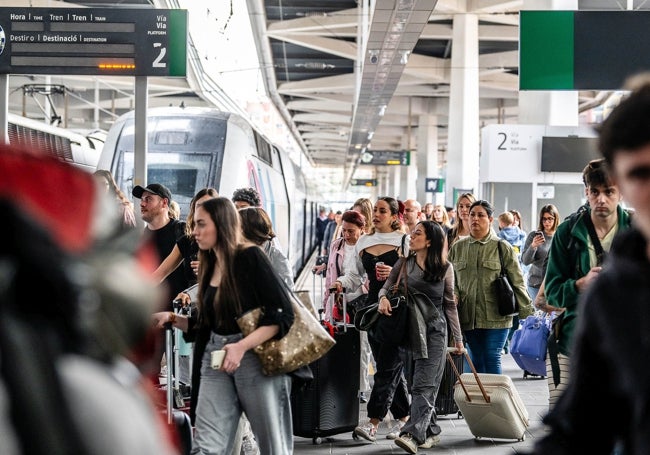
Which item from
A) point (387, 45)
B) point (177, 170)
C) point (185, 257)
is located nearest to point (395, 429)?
point (185, 257)

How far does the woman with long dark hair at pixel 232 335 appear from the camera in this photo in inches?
168

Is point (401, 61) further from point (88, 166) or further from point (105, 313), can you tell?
point (105, 313)

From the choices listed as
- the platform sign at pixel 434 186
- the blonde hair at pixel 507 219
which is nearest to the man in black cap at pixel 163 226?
the blonde hair at pixel 507 219

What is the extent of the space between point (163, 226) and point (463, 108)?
2345 centimetres

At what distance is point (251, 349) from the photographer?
14.3ft

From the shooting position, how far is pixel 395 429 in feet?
26.1

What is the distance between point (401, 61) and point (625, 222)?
1703cm

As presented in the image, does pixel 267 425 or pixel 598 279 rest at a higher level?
pixel 598 279

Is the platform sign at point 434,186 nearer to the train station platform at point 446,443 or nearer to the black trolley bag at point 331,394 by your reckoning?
the train station platform at point 446,443

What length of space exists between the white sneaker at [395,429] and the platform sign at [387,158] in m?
40.0

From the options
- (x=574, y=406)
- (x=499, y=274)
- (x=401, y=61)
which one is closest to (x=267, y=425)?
(x=574, y=406)

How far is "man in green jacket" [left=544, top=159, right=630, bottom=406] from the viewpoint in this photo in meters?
4.56

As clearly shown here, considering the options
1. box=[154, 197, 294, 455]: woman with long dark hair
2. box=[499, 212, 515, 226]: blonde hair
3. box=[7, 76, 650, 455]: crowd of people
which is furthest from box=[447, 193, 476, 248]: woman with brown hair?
box=[154, 197, 294, 455]: woman with long dark hair

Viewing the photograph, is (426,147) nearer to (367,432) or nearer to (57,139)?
(57,139)
